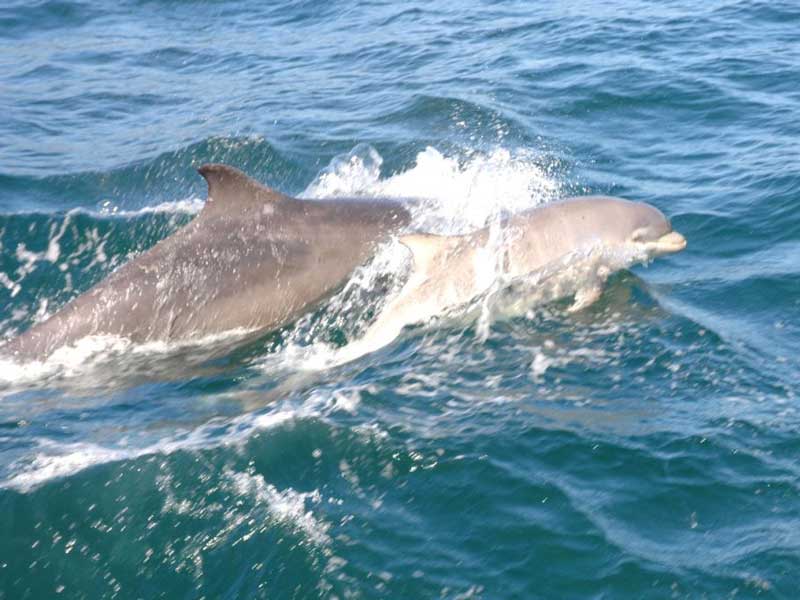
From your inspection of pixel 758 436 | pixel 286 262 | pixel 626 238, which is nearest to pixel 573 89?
pixel 626 238

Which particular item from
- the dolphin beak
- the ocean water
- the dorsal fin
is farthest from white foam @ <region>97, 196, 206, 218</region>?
the dolphin beak

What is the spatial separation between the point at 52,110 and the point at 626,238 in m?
12.0

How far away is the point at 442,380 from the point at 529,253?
87.5 inches

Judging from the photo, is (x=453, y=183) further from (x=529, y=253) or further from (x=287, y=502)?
(x=287, y=502)

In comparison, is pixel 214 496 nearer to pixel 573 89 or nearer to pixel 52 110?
pixel 573 89

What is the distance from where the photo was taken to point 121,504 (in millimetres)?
7777

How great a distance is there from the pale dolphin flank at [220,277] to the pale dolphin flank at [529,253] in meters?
0.96

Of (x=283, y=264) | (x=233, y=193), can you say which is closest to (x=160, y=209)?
(x=233, y=193)

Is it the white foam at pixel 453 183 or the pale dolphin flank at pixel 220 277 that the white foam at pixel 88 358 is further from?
the white foam at pixel 453 183

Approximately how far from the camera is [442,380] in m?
9.41

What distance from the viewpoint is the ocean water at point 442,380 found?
714 centimetres

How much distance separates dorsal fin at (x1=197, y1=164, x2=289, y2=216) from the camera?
1105 centimetres

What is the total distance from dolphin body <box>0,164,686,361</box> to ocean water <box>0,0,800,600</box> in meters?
0.24

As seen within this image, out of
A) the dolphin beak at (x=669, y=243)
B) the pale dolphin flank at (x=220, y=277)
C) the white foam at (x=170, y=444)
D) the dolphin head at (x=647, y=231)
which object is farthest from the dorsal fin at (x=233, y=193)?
the dolphin beak at (x=669, y=243)
